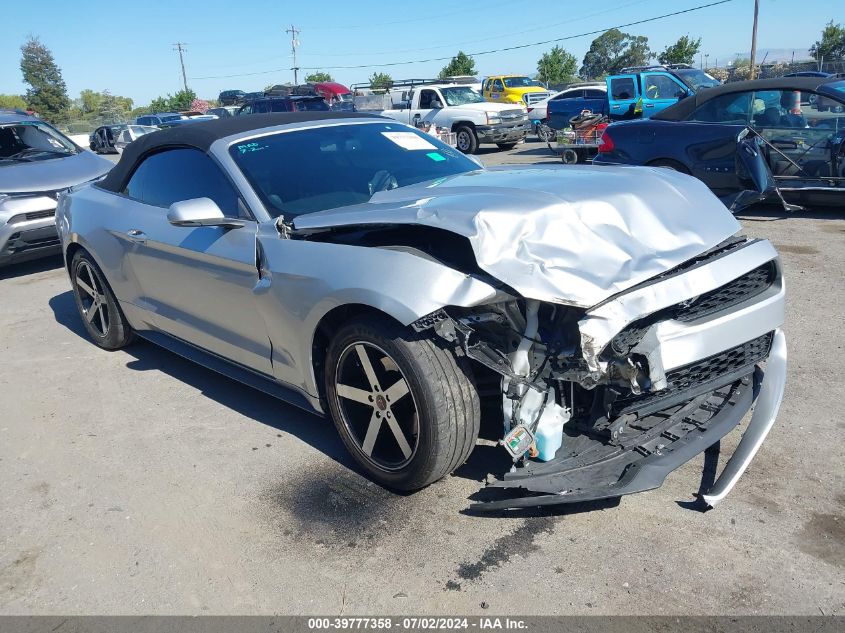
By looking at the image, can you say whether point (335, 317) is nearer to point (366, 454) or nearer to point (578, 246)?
point (366, 454)

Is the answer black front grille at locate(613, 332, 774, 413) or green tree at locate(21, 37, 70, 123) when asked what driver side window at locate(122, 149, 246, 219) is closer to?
black front grille at locate(613, 332, 774, 413)

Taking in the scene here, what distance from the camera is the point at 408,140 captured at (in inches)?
177

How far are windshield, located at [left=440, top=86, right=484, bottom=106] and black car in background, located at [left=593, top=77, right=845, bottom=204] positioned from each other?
1104cm

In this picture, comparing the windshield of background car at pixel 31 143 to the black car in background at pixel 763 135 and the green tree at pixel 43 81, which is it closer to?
the black car in background at pixel 763 135

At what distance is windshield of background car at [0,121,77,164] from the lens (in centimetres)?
880

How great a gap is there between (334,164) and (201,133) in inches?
32.7

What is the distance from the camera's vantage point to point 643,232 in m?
2.99

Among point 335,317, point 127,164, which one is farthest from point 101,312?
point 335,317

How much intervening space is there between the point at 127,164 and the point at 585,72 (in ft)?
311

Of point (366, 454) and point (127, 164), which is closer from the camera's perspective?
point (366, 454)

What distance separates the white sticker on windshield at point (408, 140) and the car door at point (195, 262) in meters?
1.14

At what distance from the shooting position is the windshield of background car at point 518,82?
27.9 meters

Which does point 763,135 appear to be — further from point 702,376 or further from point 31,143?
point 31,143

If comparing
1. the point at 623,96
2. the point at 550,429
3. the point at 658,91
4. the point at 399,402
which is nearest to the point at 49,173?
the point at 399,402
